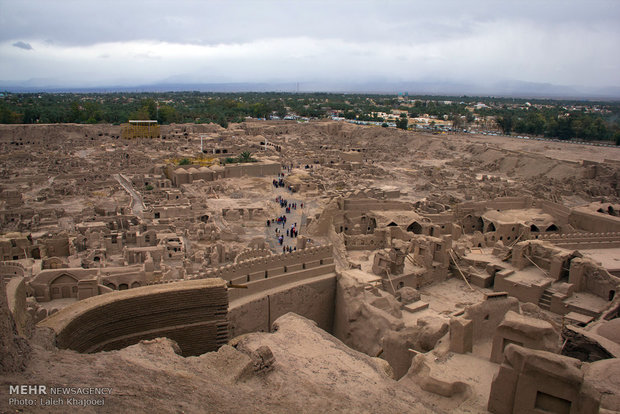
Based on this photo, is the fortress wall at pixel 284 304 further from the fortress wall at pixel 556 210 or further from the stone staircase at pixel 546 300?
the fortress wall at pixel 556 210

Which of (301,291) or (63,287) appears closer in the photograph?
(301,291)

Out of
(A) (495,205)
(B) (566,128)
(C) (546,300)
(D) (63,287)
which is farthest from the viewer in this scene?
(B) (566,128)

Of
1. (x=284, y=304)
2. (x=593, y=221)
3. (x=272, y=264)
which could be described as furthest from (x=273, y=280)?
(x=593, y=221)

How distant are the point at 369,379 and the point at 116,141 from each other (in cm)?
5851

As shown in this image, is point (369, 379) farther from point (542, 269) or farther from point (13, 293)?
point (542, 269)

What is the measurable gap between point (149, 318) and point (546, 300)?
1335cm

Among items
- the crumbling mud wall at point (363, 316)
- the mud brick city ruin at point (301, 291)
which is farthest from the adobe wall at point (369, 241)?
the crumbling mud wall at point (363, 316)

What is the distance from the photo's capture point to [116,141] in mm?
58812

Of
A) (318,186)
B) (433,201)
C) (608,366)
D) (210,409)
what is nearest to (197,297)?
(210,409)

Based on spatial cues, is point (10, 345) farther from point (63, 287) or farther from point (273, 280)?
point (63, 287)

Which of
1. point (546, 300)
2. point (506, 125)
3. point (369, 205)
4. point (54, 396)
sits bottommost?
point (546, 300)

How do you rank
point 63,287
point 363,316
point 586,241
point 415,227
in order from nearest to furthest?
1. point 363,316
2. point 63,287
3. point 586,241
4. point 415,227

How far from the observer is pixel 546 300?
51.5 feet

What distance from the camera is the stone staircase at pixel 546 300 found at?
51.2ft
